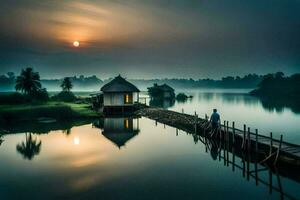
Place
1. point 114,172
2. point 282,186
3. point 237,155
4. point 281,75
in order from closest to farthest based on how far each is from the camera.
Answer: point 282,186 → point 114,172 → point 237,155 → point 281,75

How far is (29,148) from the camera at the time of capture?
24.6m

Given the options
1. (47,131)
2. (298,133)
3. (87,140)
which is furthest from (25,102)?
(298,133)

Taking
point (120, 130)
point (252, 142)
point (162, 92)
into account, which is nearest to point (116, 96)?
point (120, 130)

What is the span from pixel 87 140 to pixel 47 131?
7.85 m

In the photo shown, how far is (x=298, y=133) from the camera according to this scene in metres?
32.2

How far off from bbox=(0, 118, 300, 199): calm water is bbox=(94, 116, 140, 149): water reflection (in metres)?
0.21

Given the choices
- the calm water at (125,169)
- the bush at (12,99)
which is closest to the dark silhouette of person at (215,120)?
the calm water at (125,169)

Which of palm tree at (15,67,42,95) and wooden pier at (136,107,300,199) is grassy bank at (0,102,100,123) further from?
wooden pier at (136,107,300,199)

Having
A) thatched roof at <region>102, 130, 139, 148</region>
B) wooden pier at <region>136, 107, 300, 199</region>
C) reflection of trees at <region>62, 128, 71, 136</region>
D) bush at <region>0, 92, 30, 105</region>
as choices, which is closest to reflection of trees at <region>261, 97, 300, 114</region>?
wooden pier at <region>136, 107, 300, 199</region>

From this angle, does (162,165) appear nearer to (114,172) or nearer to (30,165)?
(114,172)

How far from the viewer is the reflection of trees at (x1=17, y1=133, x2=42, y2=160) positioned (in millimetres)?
22500

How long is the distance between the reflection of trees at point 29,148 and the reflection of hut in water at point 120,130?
6729mm

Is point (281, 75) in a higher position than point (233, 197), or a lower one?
higher

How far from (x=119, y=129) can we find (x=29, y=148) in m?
11.2
